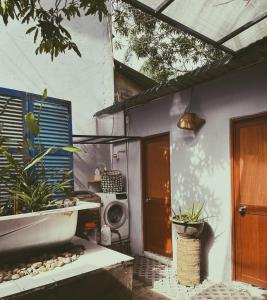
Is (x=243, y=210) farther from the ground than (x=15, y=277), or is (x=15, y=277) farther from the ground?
(x=243, y=210)

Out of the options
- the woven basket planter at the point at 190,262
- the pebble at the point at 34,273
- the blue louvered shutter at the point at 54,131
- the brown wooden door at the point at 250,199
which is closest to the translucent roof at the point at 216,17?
the brown wooden door at the point at 250,199

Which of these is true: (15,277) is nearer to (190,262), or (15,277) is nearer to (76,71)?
(190,262)

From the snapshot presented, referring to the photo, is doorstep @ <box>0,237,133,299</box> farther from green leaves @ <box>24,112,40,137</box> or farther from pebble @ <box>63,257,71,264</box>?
green leaves @ <box>24,112,40,137</box>

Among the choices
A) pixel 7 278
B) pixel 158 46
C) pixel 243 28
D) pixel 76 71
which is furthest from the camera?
pixel 158 46

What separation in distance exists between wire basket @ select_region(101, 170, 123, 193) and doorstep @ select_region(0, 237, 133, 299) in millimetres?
3128

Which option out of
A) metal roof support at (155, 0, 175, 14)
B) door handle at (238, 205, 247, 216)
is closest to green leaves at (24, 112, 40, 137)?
metal roof support at (155, 0, 175, 14)

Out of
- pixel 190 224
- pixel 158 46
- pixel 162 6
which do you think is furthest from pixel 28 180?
pixel 158 46

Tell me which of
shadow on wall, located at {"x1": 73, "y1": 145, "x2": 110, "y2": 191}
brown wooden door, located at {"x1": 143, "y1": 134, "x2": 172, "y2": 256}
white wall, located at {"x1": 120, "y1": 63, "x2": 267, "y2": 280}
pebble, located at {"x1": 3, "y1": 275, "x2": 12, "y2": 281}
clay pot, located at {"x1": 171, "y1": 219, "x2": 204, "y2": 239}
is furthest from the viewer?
shadow on wall, located at {"x1": 73, "y1": 145, "x2": 110, "y2": 191}

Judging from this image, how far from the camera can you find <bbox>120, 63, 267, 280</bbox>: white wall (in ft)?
12.4

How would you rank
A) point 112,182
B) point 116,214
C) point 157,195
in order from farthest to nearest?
point 116,214 → point 112,182 → point 157,195

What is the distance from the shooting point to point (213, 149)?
13.9ft

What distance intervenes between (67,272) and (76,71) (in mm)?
5135

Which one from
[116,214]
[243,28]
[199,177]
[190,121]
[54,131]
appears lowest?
[116,214]

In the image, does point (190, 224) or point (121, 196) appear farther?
point (121, 196)
